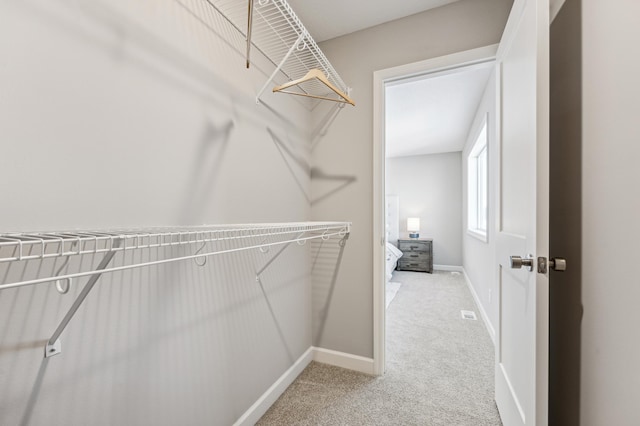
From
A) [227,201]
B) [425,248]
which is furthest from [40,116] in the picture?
[425,248]

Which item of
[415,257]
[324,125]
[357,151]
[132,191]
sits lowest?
[415,257]

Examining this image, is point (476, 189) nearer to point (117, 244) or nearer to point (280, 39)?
point (280, 39)

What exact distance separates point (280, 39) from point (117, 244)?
150 centimetres

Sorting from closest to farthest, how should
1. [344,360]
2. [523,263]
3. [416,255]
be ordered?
[523,263] < [344,360] < [416,255]

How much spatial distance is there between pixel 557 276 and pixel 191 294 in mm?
1511

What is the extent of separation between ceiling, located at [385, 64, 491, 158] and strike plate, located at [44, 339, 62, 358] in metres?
2.11

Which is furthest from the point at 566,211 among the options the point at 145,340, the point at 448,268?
the point at 448,268

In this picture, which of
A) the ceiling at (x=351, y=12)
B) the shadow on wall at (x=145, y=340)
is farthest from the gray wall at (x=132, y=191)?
the ceiling at (x=351, y=12)

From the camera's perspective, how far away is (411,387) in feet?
5.90

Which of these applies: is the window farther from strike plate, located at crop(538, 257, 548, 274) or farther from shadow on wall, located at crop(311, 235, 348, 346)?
→ strike plate, located at crop(538, 257, 548, 274)

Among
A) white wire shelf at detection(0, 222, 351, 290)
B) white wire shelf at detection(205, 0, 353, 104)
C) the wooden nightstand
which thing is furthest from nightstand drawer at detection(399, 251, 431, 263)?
white wire shelf at detection(205, 0, 353, 104)

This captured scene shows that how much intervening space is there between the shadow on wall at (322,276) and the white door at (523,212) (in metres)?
1.02

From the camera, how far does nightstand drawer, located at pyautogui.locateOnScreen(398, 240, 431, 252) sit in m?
5.23

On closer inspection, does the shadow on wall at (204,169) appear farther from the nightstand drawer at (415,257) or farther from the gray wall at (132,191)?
the nightstand drawer at (415,257)
